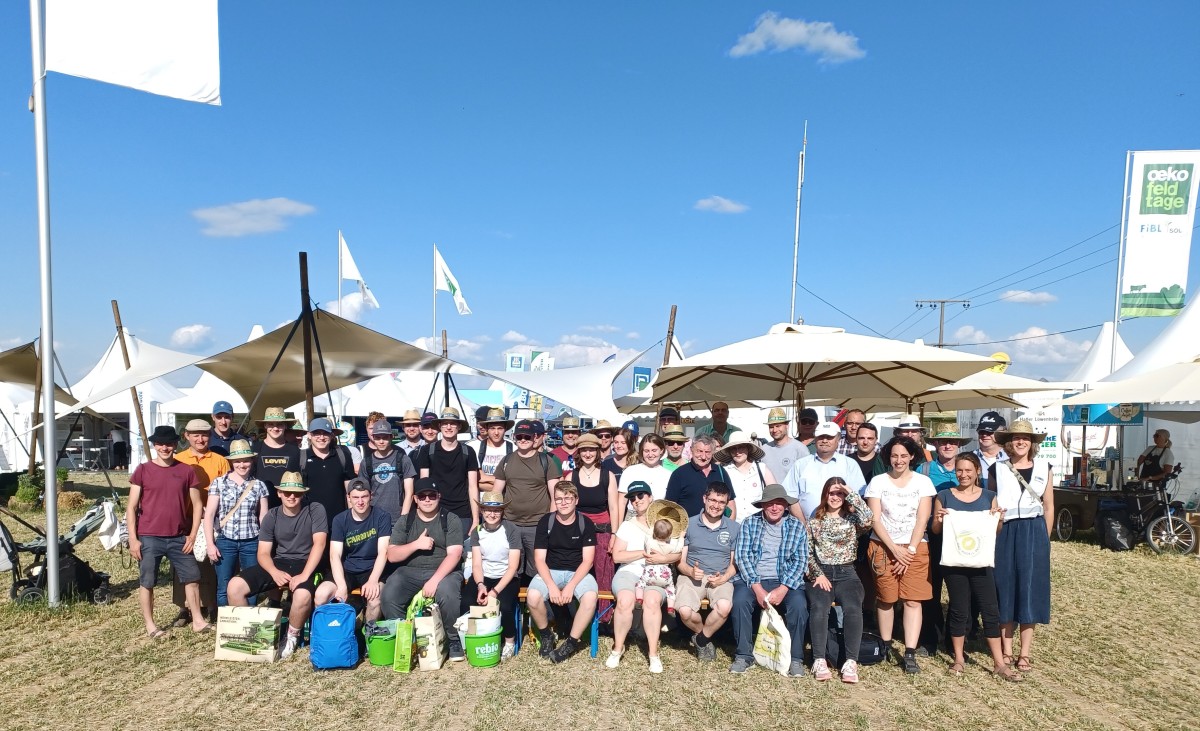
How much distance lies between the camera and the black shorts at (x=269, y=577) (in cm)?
464

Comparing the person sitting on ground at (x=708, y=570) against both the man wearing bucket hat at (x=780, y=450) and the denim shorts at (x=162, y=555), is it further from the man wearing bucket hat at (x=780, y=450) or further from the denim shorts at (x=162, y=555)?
the denim shorts at (x=162, y=555)

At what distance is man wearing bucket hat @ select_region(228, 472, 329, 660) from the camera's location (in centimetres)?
462

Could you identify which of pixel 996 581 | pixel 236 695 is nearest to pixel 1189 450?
pixel 996 581

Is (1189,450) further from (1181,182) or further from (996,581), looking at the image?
(996,581)

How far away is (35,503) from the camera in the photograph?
39.5 feet

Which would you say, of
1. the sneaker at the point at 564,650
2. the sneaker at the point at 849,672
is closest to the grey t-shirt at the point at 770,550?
the sneaker at the point at 849,672

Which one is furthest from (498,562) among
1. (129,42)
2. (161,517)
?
(129,42)

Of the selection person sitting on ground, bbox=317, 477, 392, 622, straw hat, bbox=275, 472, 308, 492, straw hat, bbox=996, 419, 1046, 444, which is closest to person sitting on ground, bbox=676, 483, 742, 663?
straw hat, bbox=996, 419, 1046, 444

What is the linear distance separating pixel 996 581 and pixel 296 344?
8341mm

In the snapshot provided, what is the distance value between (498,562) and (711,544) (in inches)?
54.5

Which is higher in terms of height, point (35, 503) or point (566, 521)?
point (566, 521)

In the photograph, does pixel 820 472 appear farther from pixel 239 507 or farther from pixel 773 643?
pixel 239 507

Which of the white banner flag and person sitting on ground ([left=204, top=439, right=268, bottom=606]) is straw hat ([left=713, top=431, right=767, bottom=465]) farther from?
the white banner flag

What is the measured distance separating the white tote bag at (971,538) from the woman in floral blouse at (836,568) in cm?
46
